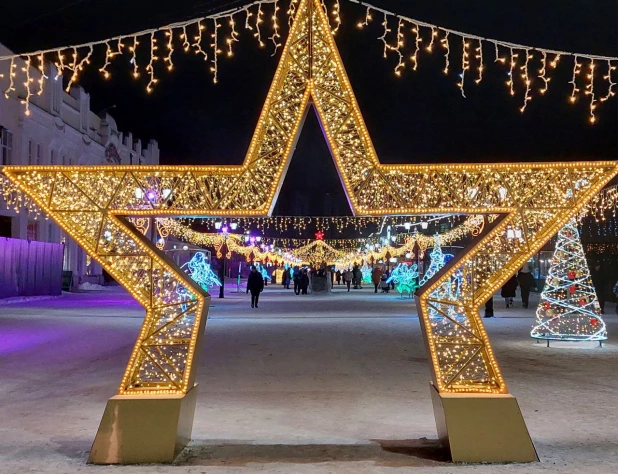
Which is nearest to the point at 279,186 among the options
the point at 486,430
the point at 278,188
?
the point at 278,188

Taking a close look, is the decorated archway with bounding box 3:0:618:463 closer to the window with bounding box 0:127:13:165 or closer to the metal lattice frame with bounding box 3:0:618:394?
the metal lattice frame with bounding box 3:0:618:394

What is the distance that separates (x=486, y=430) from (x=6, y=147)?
33.2 meters

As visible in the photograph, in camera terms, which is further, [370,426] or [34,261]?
[34,261]

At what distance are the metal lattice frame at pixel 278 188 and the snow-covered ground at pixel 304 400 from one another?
989 mm

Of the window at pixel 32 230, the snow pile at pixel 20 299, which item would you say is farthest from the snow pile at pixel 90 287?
the snow pile at pixel 20 299

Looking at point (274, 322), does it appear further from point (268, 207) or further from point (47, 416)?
point (268, 207)

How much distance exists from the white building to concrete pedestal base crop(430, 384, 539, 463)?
25.4 metres

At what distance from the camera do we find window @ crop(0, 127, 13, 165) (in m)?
33.5

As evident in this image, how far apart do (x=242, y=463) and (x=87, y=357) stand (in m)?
7.65

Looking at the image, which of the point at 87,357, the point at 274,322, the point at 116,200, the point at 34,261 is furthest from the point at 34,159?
the point at 116,200

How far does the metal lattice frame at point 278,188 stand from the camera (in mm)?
6492

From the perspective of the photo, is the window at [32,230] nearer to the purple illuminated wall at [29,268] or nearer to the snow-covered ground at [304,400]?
the purple illuminated wall at [29,268]

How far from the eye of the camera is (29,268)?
31656 mm

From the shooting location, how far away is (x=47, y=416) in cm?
796
